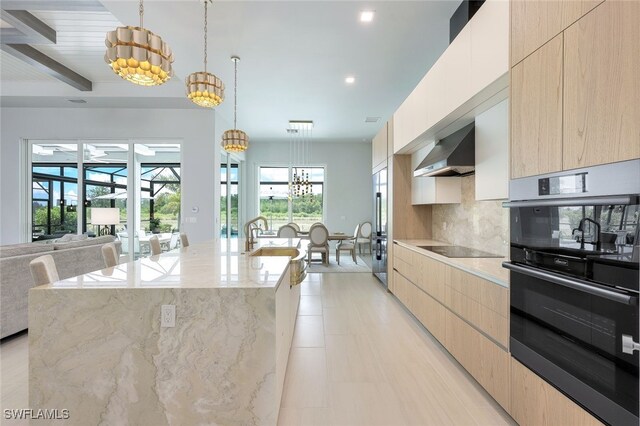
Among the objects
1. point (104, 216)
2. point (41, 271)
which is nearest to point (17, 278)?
point (41, 271)

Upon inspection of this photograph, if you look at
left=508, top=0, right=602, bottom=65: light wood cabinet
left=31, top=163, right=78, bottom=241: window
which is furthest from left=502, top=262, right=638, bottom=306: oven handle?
left=31, top=163, right=78, bottom=241: window

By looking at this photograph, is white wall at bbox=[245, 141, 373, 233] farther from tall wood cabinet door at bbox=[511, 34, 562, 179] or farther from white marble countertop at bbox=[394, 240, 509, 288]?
tall wood cabinet door at bbox=[511, 34, 562, 179]

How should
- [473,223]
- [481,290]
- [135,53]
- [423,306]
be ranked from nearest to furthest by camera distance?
[135,53], [481,290], [423,306], [473,223]

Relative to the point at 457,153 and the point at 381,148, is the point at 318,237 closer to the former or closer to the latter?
the point at 381,148

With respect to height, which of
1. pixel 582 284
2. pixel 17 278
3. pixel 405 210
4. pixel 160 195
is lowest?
pixel 17 278

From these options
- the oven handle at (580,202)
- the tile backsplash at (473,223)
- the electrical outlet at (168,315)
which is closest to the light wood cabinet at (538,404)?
the oven handle at (580,202)

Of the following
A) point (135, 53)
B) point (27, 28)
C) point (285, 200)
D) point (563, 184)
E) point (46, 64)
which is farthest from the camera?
point (285, 200)

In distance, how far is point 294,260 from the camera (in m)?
2.01

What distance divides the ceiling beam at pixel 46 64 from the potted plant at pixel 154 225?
106 inches

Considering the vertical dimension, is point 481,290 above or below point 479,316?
above

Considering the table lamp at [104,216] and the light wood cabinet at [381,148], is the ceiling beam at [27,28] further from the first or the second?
the light wood cabinet at [381,148]

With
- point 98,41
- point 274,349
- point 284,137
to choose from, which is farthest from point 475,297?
point 284,137

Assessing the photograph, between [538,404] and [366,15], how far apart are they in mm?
3562

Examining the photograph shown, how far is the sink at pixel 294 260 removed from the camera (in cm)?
207
